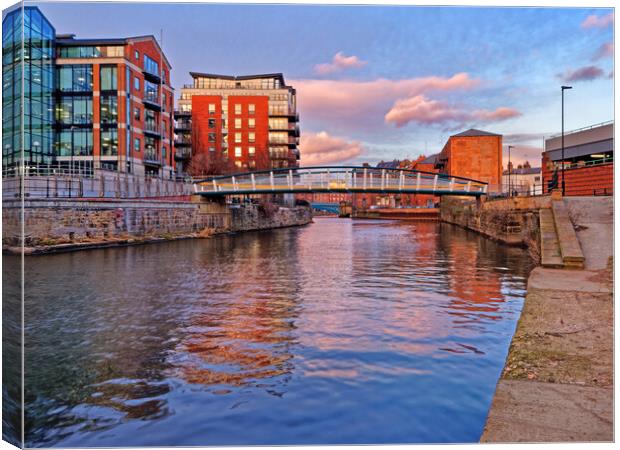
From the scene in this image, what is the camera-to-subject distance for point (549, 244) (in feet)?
53.6

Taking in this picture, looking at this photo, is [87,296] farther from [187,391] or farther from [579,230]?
[579,230]

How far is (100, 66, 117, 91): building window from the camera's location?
43938mm

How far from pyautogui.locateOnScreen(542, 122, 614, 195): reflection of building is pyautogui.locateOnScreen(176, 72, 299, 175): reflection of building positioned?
134ft

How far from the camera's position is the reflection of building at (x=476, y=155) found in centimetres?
6712

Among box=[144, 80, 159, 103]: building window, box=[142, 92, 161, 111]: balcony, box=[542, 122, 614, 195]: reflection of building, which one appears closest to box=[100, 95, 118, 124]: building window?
box=[142, 92, 161, 111]: balcony

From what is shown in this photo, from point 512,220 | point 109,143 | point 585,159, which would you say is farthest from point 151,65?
point 585,159

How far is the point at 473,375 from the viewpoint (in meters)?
6.67

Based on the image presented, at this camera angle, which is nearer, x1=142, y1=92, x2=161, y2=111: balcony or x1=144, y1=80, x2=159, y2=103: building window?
x1=142, y1=92, x2=161, y2=111: balcony

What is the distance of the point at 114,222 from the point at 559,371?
2727cm

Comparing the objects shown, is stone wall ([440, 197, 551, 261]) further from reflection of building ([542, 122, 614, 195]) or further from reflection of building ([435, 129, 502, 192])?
reflection of building ([435, 129, 502, 192])

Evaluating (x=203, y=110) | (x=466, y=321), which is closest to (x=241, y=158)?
(x=203, y=110)

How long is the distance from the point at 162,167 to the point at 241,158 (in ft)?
84.5

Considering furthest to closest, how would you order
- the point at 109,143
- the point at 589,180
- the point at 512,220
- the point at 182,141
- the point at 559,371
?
→ the point at 182,141 → the point at 109,143 → the point at 589,180 → the point at 512,220 → the point at 559,371

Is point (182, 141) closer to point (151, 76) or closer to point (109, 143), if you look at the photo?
point (151, 76)
